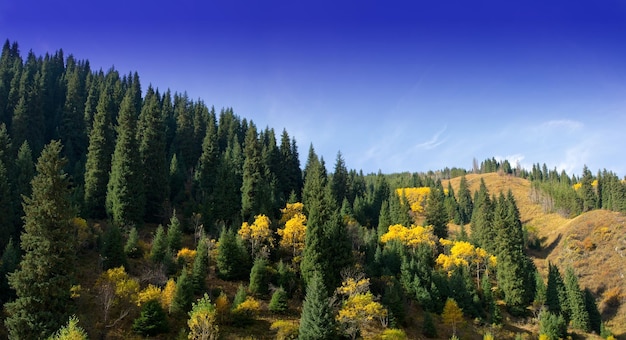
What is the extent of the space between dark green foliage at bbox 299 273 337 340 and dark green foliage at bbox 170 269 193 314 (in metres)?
11.2

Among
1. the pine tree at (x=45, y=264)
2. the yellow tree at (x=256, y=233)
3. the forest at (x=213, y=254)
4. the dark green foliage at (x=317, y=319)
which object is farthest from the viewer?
the yellow tree at (x=256, y=233)

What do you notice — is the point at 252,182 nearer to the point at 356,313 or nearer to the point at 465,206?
the point at 356,313

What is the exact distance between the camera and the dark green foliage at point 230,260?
46.8m

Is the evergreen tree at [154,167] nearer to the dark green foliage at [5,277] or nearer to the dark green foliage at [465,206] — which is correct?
the dark green foliage at [5,277]

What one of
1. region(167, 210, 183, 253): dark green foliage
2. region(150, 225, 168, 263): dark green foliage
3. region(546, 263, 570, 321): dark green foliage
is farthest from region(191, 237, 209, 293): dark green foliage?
region(546, 263, 570, 321): dark green foliage

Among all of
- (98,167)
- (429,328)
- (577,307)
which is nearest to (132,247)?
(98,167)

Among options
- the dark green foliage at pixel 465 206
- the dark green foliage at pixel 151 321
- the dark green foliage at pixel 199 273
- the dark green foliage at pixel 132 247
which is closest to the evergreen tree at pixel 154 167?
the dark green foliage at pixel 132 247

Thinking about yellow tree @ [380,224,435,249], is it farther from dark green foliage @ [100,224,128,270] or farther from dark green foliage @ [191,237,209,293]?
dark green foliage @ [100,224,128,270]

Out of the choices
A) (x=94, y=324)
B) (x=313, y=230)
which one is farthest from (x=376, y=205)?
(x=94, y=324)

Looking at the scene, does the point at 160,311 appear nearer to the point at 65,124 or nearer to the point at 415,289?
the point at 415,289

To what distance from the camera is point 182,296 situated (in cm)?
3778

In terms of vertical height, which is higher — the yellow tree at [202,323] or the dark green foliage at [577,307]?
the yellow tree at [202,323]

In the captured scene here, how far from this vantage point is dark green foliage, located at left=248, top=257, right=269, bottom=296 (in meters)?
44.7

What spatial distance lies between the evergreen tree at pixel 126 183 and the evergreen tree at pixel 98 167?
236cm
